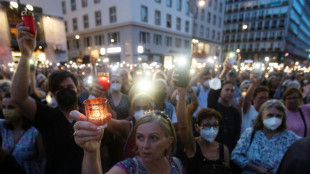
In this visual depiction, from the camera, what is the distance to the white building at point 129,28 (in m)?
21.5

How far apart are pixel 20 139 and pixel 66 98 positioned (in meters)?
1.04

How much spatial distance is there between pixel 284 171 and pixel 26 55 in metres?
2.24

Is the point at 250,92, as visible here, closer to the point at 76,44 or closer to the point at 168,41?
the point at 168,41

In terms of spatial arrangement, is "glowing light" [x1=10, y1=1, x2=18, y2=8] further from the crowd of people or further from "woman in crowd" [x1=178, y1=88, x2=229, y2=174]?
"woman in crowd" [x1=178, y1=88, x2=229, y2=174]

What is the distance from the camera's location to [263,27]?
54.8 metres

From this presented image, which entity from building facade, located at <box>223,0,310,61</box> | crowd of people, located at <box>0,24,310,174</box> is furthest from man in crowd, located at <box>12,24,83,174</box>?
building facade, located at <box>223,0,310,61</box>

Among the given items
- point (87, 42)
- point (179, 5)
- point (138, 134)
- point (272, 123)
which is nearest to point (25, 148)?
point (138, 134)

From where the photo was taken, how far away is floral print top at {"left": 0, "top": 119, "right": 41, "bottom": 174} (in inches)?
84.7

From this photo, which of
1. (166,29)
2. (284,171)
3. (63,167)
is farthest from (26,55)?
(166,29)

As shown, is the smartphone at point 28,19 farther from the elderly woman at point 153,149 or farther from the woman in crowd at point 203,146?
the woman in crowd at point 203,146

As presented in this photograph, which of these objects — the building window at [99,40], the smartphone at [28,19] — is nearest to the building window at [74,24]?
the building window at [99,40]

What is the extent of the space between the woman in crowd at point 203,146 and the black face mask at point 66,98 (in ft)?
4.17

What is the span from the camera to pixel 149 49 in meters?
23.4

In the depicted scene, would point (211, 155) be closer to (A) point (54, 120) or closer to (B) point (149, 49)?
(A) point (54, 120)
